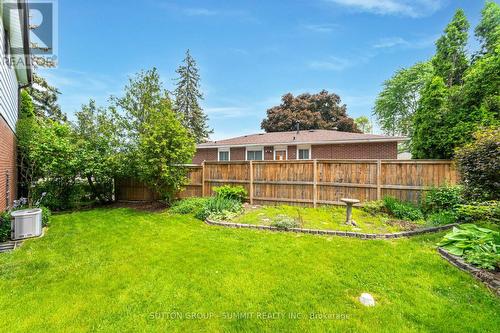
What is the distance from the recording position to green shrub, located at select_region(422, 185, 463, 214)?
6.30 metres

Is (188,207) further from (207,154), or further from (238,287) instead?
(207,154)

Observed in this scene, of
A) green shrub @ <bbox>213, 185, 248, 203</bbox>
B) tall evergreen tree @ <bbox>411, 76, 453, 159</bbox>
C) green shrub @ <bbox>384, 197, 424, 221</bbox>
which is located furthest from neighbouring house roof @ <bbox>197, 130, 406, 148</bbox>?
green shrub @ <bbox>213, 185, 248, 203</bbox>

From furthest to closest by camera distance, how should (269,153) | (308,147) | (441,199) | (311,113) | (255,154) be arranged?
(311,113), (255,154), (269,153), (308,147), (441,199)

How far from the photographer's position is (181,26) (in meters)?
9.45

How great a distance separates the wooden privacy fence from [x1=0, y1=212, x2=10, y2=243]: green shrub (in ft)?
19.2

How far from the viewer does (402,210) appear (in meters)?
6.77

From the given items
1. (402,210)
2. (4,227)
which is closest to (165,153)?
(4,227)

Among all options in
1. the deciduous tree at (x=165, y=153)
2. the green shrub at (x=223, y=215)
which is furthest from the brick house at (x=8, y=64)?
the green shrub at (x=223, y=215)

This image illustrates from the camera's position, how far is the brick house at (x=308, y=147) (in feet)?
41.2

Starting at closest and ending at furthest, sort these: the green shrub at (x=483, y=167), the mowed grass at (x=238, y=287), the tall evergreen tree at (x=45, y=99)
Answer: the mowed grass at (x=238, y=287)
the green shrub at (x=483, y=167)
the tall evergreen tree at (x=45, y=99)

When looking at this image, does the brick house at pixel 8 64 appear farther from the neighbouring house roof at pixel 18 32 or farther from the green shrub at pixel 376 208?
the green shrub at pixel 376 208

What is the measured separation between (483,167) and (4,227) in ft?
33.6

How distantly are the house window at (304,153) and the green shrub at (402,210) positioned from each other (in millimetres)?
7238

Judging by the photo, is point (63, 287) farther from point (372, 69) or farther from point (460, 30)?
point (372, 69)
